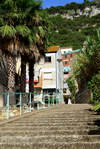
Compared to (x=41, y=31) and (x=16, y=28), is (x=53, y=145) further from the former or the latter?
(x=41, y=31)

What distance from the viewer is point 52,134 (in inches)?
266

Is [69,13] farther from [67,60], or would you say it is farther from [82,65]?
[82,65]

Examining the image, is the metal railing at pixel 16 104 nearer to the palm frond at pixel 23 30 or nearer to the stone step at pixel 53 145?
the stone step at pixel 53 145

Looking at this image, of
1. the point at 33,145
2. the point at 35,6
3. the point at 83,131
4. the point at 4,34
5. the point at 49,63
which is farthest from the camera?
the point at 49,63

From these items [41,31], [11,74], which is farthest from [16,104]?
[41,31]

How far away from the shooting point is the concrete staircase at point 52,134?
17.8 ft

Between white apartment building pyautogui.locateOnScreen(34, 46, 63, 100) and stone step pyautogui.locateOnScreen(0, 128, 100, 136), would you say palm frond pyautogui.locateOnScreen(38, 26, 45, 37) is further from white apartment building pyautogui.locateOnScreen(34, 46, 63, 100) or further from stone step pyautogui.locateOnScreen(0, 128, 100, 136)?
white apartment building pyautogui.locateOnScreen(34, 46, 63, 100)

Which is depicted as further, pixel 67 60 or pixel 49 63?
pixel 67 60

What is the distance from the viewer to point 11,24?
15508 millimetres

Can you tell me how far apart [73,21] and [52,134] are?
14491 cm

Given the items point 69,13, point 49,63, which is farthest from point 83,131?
point 69,13

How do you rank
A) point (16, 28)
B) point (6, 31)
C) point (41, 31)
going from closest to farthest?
1. point (6, 31)
2. point (16, 28)
3. point (41, 31)

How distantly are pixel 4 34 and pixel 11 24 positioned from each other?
154 cm

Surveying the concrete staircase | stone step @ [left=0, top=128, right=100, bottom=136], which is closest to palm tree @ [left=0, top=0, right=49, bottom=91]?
the concrete staircase
